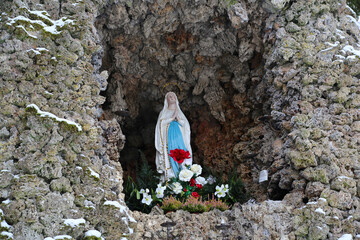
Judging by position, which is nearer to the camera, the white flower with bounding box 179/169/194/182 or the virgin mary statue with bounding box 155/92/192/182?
the white flower with bounding box 179/169/194/182

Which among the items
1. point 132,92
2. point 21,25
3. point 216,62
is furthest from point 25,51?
point 216,62

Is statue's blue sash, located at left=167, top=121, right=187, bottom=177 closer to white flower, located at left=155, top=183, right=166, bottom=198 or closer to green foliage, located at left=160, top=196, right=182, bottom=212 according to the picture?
white flower, located at left=155, top=183, right=166, bottom=198

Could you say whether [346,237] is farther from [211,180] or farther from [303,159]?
[211,180]

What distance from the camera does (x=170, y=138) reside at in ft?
23.7

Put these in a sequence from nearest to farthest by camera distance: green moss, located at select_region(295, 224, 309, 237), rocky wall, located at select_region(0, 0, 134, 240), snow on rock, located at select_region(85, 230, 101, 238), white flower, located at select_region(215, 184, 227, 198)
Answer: rocky wall, located at select_region(0, 0, 134, 240), snow on rock, located at select_region(85, 230, 101, 238), green moss, located at select_region(295, 224, 309, 237), white flower, located at select_region(215, 184, 227, 198)

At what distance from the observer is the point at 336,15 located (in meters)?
7.48

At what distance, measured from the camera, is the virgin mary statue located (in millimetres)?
6996

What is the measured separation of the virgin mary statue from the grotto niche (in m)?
0.71

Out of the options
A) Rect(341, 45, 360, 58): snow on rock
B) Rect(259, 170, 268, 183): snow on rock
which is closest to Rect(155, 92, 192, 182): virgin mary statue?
Rect(259, 170, 268, 183): snow on rock

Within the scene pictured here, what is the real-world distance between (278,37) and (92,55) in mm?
2488

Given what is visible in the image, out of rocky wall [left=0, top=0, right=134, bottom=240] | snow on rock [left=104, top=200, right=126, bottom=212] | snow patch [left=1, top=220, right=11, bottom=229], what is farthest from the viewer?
snow on rock [left=104, top=200, right=126, bottom=212]

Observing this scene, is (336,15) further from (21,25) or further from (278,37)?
(21,25)

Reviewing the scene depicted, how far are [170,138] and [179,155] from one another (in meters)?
0.36

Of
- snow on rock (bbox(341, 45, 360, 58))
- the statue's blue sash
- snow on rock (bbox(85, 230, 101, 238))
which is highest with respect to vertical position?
snow on rock (bbox(341, 45, 360, 58))
